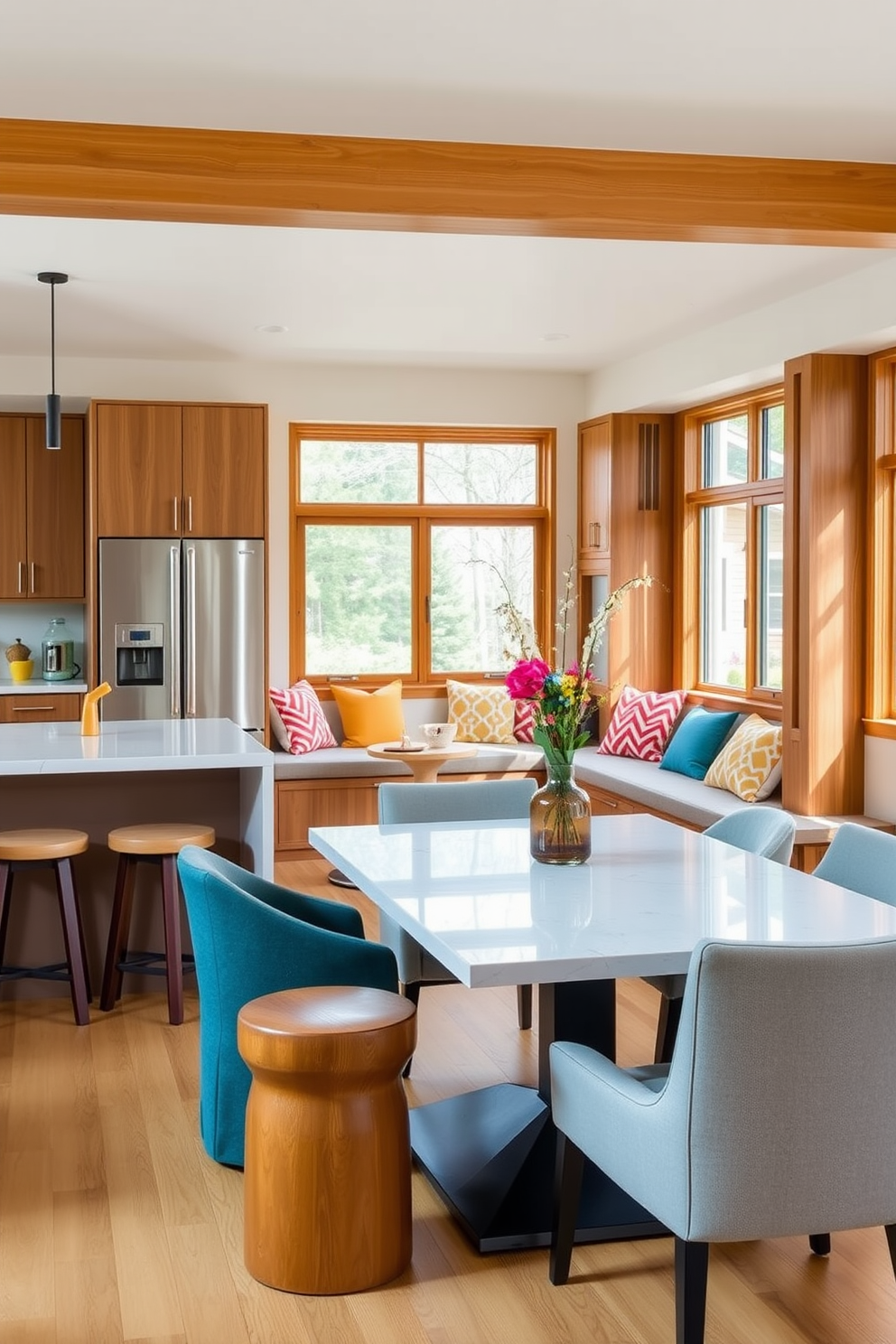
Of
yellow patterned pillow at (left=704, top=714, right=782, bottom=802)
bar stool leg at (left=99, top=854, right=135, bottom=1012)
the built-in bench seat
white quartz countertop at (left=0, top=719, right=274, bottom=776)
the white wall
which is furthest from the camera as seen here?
the white wall

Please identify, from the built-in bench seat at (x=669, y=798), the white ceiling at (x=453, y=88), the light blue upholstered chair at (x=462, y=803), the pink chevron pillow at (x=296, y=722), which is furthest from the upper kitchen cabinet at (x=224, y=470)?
the light blue upholstered chair at (x=462, y=803)

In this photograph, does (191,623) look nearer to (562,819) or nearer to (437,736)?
(437,736)

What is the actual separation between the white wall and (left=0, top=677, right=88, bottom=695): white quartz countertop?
1082 mm

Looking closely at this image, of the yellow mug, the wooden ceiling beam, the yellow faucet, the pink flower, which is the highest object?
the wooden ceiling beam

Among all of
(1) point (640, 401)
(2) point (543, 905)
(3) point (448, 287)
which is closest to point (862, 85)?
(2) point (543, 905)

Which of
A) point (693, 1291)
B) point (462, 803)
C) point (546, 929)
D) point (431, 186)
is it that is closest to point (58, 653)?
point (462, 803)

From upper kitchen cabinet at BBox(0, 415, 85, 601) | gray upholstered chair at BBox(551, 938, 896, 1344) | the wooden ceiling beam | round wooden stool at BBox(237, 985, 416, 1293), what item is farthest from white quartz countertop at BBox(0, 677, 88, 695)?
gray upholstered chair at BBox(551, 938, 896, 1344)

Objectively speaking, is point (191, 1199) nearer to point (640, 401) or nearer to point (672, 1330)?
point (672, 1330)

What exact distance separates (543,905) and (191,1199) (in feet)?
3.56

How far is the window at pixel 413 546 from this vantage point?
7.95 metres

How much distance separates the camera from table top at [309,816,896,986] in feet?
7.92

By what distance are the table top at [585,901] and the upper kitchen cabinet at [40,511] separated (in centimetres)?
444

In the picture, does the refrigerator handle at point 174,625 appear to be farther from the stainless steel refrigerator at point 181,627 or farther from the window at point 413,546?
the window at point 413,546

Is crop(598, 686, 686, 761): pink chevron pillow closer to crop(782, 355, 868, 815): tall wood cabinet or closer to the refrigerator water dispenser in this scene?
crop(782, 355, 868, 815): tall wood cabinet
